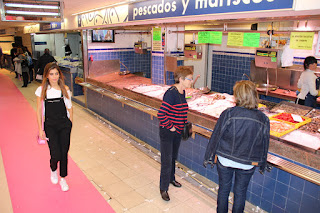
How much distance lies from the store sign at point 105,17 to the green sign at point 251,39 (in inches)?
99.1

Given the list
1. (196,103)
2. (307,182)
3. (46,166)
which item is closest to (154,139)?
(196,103)

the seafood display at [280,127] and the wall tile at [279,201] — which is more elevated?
the seafood display at [280,127]

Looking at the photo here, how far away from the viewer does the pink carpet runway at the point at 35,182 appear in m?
3.53

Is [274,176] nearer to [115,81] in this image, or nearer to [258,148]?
[258,148]

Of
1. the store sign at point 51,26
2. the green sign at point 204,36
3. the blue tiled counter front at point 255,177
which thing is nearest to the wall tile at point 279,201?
the blue tiled counter front at point 255,177

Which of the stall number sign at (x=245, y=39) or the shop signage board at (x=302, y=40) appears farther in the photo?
the stall number sign at (x=245, y=39)

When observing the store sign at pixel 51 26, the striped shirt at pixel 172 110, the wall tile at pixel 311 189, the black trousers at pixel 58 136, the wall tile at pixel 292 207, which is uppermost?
the store sign at pixel 51 26

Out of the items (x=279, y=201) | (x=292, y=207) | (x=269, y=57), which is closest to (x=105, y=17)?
(x=269, y=57)

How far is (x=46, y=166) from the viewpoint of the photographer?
4.62 m

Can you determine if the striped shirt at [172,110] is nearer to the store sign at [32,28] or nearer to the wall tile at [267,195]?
the wall tile at [267,195]

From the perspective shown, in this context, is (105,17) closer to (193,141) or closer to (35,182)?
(193,141)

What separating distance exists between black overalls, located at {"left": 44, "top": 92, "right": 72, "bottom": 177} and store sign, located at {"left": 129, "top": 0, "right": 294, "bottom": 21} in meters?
2.15

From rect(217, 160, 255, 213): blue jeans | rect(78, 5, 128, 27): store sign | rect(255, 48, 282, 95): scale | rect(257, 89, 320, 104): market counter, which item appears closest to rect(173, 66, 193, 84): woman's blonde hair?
rect(217, 160, 255, 213): blue jeans

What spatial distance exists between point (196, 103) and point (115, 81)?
10.8ft
